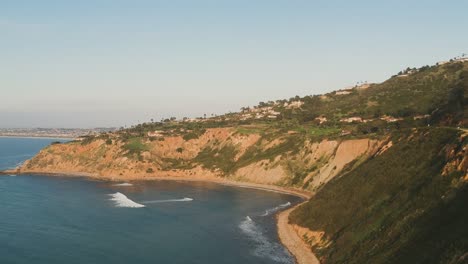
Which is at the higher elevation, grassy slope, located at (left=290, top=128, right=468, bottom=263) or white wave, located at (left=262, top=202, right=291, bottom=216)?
grassy slope, located at (left=290, top=128, right=468, bottom=263)

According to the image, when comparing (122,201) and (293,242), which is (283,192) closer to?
(122,201)

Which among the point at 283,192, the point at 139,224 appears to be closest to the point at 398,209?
the point at 139,224

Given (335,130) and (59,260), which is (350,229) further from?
(335,130)

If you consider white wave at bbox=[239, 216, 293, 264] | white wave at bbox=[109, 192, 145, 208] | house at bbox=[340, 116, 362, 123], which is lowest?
white wave at bbox=[239, 216, 293, 264]

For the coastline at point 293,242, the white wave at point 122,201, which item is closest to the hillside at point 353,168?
the coastline at point 293,242

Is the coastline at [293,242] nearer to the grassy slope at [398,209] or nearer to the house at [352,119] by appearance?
the grassy slope at [398,209]

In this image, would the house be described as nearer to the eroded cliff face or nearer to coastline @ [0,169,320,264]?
the eroded cliff face

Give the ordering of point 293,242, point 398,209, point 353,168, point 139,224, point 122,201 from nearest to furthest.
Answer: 1. point 398,209
2. point 293,242
3. point 139,224
4. point 353,168
5. point 122,201

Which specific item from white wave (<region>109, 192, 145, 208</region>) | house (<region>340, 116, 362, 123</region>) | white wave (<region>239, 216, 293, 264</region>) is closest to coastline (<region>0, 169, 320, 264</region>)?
white wave (<region>239, 216, 293, 264</region>)
